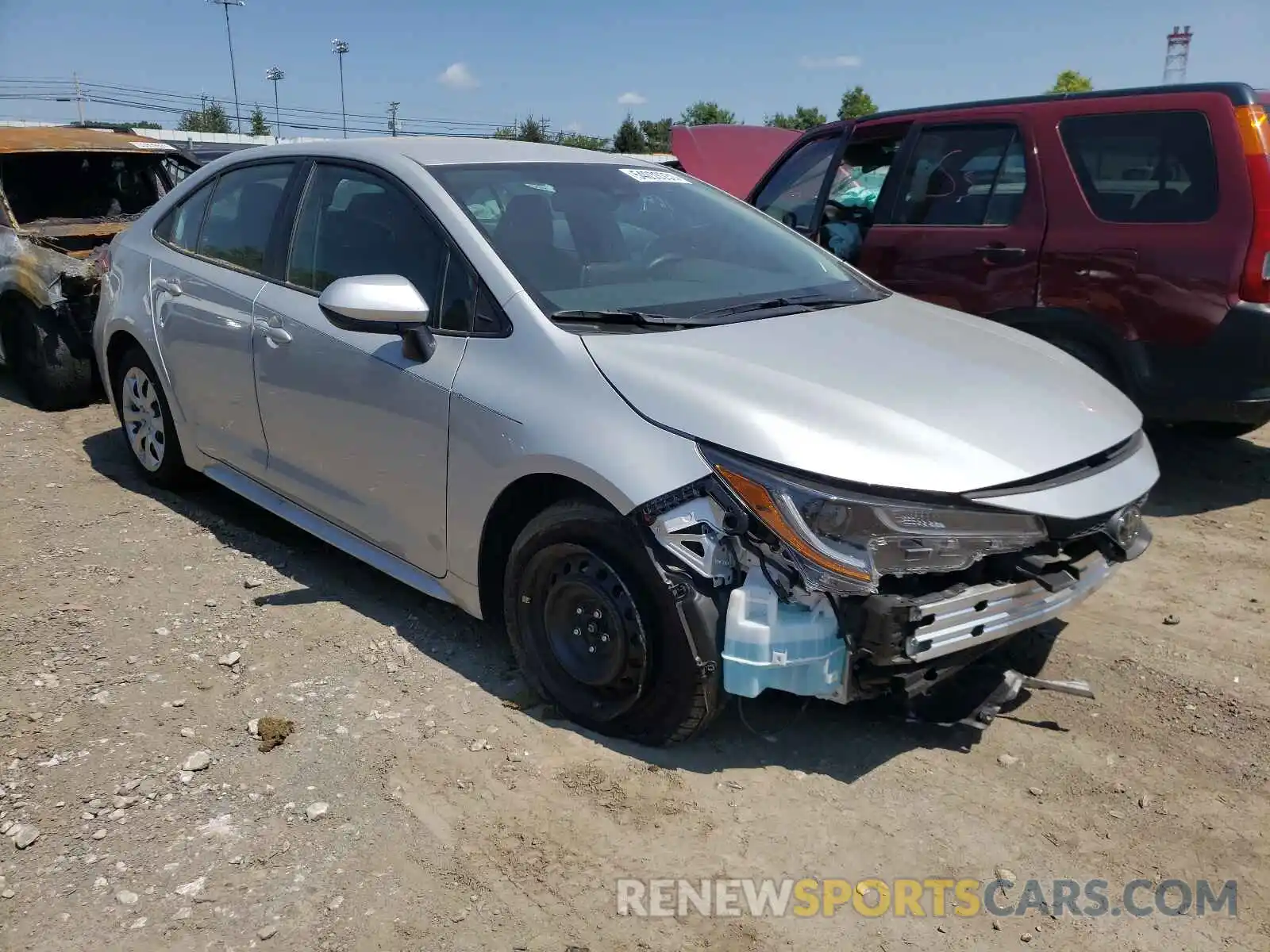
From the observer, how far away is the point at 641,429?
2.83 meters

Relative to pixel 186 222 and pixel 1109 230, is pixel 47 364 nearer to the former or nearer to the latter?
pixel 186 222

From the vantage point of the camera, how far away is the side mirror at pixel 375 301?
127 inches

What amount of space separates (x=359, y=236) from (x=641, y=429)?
165cm

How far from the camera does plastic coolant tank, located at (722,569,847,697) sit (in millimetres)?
2672

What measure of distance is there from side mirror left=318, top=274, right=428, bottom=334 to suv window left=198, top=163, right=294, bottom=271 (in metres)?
1.16

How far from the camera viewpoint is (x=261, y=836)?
2709mm

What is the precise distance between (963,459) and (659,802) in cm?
124

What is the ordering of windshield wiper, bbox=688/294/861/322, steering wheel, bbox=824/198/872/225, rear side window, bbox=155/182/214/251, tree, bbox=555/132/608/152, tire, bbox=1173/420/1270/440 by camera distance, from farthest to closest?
tree, bbox=555/132/608/152, steering wheel, bbox=824/198/872/225, tire, bbox=1173/420/1270/440, rear side window, bbox=155/182/214/251, windshield wiper, bbox=688/294/861/322

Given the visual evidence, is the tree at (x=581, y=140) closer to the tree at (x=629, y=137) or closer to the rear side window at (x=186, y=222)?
the tree at (x=629, y=137)

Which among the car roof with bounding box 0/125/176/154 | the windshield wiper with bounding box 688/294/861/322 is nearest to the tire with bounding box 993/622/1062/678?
the windshield wiper with bounding box 688/294/861/322

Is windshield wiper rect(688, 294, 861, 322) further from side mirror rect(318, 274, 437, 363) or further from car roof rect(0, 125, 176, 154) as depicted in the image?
car roof rect(0, 125, 176, 154)

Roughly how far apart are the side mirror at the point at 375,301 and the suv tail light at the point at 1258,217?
3.76 meters

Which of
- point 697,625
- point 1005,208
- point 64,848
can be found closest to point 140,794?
point 64,848

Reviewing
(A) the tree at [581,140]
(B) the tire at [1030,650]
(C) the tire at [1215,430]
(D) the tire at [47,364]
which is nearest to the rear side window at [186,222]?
(D) the tire at [47,364]
